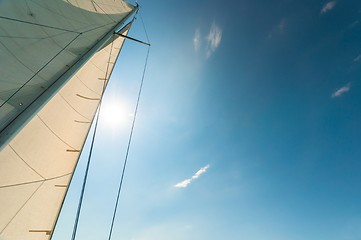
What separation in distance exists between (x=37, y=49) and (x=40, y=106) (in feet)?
6.41

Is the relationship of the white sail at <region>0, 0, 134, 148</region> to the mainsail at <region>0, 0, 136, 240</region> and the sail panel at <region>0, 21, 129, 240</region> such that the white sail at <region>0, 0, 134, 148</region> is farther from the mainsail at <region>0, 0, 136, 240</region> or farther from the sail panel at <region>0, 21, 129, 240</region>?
the sail panel at <region>0, 21, 129, 240</region>

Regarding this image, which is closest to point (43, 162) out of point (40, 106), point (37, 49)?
point (40, 106)

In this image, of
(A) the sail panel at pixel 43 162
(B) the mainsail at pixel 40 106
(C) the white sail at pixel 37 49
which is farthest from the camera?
(A) the sail panel at pixel 43 162

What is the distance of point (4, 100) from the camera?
3.13m

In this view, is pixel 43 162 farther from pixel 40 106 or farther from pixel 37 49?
pixel 37 49

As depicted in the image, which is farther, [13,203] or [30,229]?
[30,229]

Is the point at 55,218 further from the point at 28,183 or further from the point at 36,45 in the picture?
the point at 36,45

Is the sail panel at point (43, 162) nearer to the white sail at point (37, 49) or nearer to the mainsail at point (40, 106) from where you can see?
the mainsail at point (40, 106)

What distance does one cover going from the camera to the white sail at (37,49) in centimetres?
296

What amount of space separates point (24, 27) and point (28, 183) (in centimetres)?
300

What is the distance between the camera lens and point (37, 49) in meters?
4.13

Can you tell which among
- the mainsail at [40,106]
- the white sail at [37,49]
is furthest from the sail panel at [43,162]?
the white sail at [37,49]

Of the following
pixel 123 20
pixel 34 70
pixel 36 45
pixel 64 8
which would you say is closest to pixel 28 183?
pixel 34 70

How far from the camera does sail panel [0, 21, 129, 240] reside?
3.44 m
